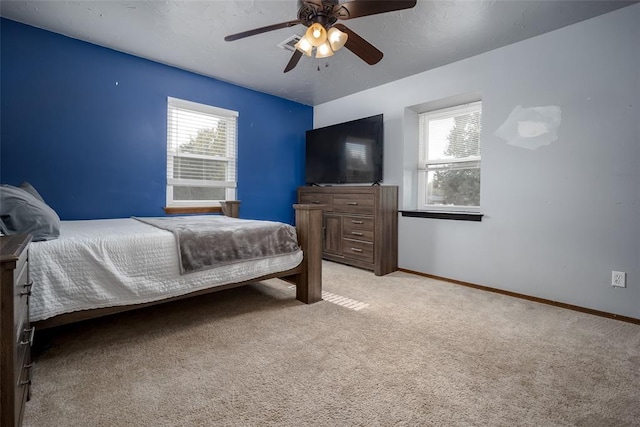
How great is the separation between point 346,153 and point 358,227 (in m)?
1.03

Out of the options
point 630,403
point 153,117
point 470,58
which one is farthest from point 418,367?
point 153,117

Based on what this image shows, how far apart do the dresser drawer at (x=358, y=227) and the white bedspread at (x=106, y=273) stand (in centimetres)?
198

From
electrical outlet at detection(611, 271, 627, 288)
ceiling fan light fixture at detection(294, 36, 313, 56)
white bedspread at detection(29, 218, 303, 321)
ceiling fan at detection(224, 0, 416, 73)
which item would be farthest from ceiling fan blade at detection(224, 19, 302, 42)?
electrical outlet at detection(611, 271, 627, 288)

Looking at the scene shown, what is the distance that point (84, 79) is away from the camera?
2916 mm

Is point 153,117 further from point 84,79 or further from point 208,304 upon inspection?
point 208,304

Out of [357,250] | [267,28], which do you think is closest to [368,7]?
[267,28]

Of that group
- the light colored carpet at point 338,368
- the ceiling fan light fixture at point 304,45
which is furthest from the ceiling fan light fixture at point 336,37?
the light colored carpet at point 338,368

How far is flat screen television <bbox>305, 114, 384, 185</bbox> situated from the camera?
148 inches

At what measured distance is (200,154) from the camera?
377cm

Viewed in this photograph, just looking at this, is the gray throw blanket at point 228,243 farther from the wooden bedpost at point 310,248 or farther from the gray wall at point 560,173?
the gray wall at point 560,173

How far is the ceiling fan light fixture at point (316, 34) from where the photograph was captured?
1.86m

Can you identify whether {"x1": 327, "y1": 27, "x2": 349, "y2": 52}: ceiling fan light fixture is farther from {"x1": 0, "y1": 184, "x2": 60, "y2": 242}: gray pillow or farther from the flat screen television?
{"x1": 0, "y1": 184, "x2": 60, "y2": 242}: gray pillow

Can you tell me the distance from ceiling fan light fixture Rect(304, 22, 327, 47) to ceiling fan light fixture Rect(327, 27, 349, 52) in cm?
8

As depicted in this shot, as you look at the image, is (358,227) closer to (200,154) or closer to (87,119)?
(200,154)
